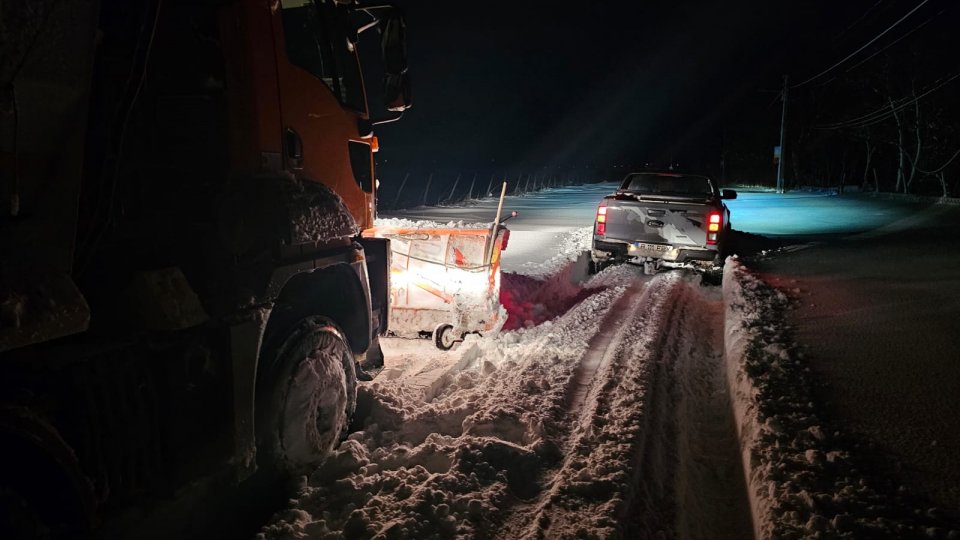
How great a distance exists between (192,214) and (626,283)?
7843mm

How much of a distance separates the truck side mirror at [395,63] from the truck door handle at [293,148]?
1.10 m

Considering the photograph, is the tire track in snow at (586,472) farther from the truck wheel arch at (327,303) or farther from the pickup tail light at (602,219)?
the pickup tail light at (602,219)

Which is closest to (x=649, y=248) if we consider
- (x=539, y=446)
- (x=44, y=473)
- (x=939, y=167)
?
(x=539, y=446)

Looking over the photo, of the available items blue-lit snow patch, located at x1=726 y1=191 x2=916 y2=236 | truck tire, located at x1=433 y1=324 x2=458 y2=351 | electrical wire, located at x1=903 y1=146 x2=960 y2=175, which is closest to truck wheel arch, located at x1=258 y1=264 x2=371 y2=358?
truck tire, located at x1=433 y1=324 x2=458 y2=351

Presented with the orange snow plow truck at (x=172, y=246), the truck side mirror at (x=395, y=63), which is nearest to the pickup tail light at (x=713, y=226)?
the truck side mirror at (x=395, y=63)

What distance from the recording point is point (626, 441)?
4.15 metres

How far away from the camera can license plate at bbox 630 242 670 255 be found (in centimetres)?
1014

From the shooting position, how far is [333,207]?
4.02 meters

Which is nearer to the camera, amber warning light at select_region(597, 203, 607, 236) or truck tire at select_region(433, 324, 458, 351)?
truck tire at select_region(433, 324, 458, 351)

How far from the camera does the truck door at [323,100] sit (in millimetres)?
3937

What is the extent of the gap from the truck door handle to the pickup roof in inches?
282

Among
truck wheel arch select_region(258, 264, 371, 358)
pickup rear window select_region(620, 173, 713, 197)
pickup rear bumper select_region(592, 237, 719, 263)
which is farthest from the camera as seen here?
pickup rear window select_region(620, 173, 713, 197)

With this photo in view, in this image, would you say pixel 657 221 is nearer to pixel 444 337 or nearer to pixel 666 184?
pixel 666 184

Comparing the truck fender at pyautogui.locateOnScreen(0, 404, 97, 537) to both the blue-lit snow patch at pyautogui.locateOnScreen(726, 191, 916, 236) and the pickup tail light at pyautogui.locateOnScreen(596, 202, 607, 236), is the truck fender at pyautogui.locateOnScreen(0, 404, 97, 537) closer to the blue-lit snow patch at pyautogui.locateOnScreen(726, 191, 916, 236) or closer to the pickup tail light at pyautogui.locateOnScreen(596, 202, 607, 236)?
the pickup tail light at pyautogui.locateOnScreen(596, 202, 607, 236)
